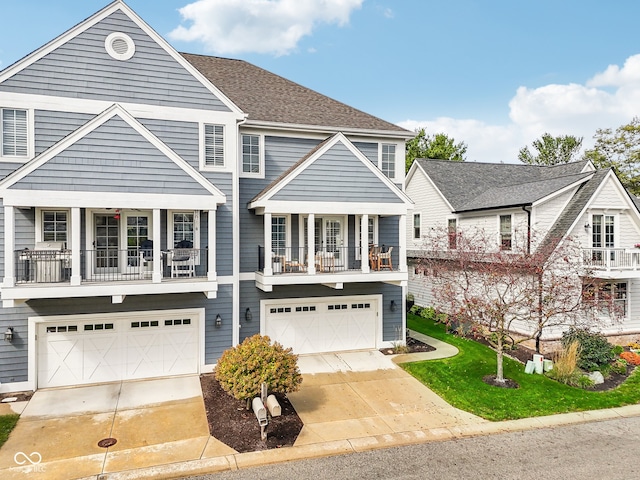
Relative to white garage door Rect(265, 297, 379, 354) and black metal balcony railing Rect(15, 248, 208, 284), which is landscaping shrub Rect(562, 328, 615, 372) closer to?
white garage door Rect(265, 297, 379, 354)

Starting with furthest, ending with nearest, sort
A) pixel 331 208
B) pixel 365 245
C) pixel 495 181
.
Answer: pixel 495 181 → pixel 365 245 → pixel 331 208

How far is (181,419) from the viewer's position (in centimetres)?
886

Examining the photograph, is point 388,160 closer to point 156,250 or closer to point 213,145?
point 213,145

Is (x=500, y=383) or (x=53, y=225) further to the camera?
(x=500, y=383)

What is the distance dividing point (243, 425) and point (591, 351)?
440 inches

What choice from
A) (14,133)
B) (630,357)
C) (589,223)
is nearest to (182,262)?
(14,133)

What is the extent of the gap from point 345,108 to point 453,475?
1270cm

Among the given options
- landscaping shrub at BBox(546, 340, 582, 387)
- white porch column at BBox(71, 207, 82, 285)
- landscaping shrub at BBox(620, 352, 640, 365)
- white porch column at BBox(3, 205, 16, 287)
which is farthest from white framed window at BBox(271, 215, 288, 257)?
landscaping shrub at BBox(620, 352, 640, 365)

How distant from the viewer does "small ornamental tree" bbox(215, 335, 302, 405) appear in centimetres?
869

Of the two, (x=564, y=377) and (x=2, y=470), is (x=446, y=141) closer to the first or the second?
(x=564, y=377)

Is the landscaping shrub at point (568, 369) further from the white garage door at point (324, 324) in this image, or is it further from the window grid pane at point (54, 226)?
the window grid pane at point (54, 226)

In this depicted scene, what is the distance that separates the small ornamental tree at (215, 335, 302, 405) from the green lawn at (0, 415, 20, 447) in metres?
4.29

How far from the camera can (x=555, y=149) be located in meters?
43.8

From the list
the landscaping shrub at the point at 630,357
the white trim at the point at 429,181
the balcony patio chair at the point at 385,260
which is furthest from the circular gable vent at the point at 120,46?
the landscaping shrub at the point at 630,357
